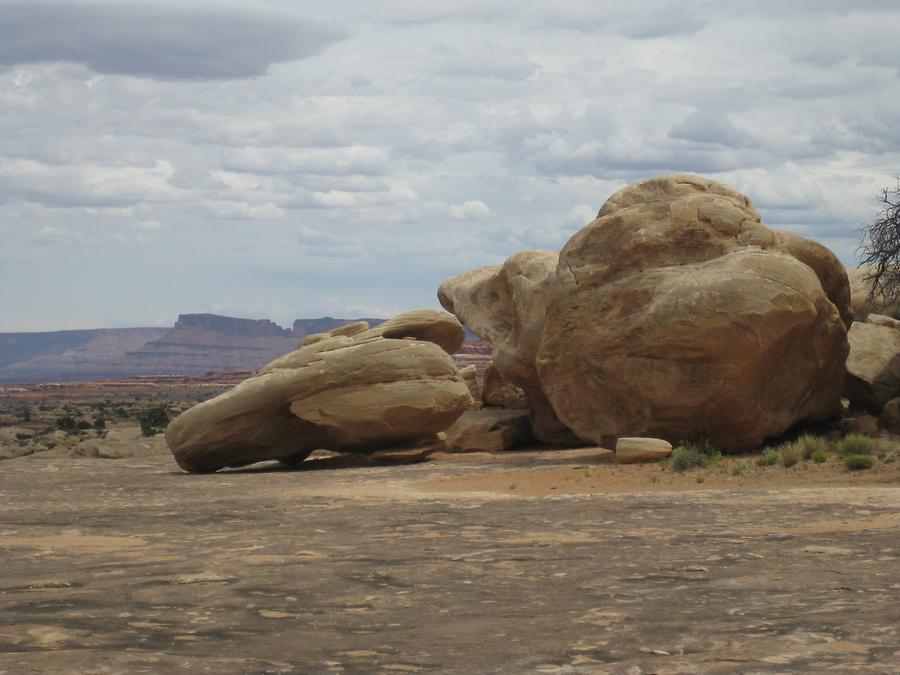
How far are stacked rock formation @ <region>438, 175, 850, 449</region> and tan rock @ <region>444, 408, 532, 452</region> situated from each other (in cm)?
577

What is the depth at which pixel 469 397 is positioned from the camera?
29.2m

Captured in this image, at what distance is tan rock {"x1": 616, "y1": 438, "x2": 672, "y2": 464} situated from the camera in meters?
23.9

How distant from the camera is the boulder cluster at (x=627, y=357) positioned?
23.7m

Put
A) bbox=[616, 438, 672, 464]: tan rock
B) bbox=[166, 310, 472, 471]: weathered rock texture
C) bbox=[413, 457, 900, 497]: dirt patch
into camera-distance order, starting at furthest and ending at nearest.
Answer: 1. bbox=[166, 310, 472, 471]: weathered rock texture
2. bbox=[616, 438, 672, 464]: tan rock
3. bbox=[413, 457, 900, 497]: dirt patch

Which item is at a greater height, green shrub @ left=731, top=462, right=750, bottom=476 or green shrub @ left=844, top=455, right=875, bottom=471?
green shrub @ left=844, top=455, right=875, bottom=471

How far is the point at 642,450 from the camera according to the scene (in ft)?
78.5

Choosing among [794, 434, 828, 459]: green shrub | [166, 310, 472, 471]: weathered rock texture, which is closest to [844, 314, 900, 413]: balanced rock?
[794, 434, 828, 459]: green shrub

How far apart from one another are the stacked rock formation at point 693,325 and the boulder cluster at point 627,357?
0.03 meters

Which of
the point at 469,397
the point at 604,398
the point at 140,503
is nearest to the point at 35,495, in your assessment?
the point at 140,503

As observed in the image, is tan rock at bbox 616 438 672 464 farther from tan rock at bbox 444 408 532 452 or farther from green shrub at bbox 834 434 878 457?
tan rock at bbox 444 408 532 452

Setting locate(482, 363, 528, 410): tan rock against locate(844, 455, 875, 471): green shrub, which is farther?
locate(482, 363, 528, 410): tan rock

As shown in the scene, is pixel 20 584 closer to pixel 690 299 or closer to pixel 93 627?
pixel 93 627

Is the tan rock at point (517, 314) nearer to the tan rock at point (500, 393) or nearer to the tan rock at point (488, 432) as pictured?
the tan rock at point (488, 432)

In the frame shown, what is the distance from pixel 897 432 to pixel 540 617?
17566 mm
